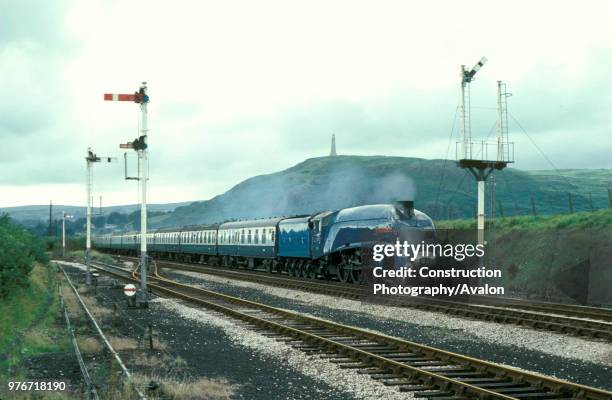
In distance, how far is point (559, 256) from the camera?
93.2 feet

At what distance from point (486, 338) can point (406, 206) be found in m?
11.8

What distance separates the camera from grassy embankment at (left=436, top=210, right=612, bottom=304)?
1029 inches

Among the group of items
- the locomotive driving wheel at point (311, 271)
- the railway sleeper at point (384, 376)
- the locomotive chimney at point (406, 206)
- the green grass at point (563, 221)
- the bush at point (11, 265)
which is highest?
the locomotive chimney at point (406, 206)

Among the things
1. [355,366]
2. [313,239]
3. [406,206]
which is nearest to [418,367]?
[355,366]

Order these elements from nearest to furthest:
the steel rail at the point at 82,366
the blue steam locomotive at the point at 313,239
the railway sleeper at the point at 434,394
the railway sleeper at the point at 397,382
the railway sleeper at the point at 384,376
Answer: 1. the steel rail at the point at 82,366
2. the railway sleeper at the point at 434,394
3. the railway sleeper at the point at 397,382
4. the railway sleeper at the point at 384,376
5. the blue steam locomotive at the point at 313,239

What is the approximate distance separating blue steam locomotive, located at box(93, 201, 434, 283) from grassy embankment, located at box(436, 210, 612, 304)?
5.48 m

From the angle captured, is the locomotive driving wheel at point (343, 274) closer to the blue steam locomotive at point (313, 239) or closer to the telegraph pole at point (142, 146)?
the blue steam locomotive at point (313, 239)

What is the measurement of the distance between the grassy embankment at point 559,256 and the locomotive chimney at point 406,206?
6215 mm

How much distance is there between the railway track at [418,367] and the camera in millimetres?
9914

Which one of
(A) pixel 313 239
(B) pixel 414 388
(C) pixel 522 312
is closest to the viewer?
(B) pixel 414 388

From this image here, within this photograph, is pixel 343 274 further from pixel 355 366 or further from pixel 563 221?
pixel 355 366

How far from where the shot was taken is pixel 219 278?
3900cm

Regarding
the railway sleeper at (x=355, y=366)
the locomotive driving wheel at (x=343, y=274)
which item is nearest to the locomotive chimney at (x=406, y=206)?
the locomotive driving wheel at (x=343, y=274)

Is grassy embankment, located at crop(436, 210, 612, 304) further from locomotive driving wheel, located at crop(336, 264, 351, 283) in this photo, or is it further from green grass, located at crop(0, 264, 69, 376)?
green grass, located at crop(0, 264, 69, 376)
